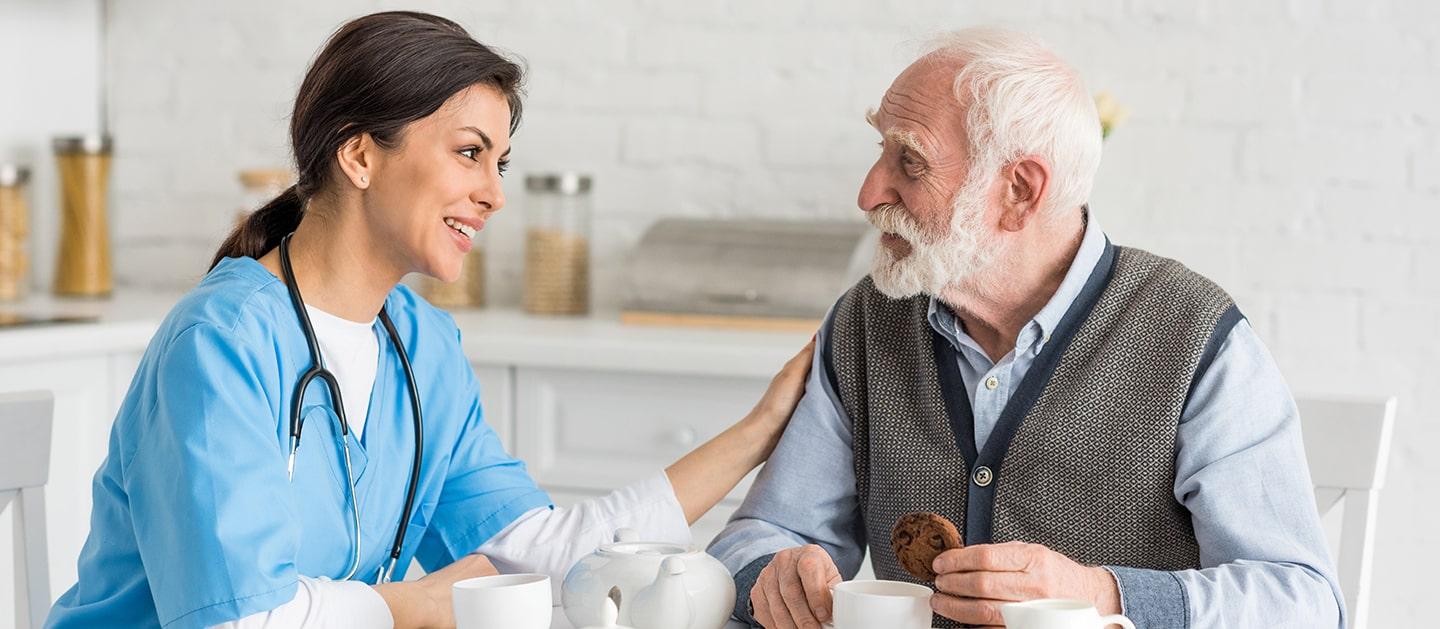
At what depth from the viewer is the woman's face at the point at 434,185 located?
1.50 metres

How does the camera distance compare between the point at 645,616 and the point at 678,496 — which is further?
the point at 678,496

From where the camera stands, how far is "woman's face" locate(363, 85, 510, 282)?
1.50 m

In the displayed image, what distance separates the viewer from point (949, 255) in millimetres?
1560

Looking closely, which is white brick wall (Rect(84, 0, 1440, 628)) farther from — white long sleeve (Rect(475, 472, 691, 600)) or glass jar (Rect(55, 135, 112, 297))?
white long sleeve (Rect(475, 472, 691, 600))

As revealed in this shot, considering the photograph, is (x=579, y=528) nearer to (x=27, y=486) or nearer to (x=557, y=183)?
(x=27, y=486)

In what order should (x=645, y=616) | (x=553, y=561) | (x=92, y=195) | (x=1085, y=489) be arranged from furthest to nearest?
(x=92, y=195) < (x=553, y=561) < (x=1085, y=489) < (x=645, y=616)

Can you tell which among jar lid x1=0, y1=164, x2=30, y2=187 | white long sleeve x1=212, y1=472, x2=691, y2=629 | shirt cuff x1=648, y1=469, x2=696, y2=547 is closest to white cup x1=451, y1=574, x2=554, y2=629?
white long sleeve x1=212, y1=472, x2=691, y2=629

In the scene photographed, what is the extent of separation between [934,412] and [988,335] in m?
0.12

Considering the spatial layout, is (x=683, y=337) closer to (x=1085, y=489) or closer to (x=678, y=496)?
(x=678, y=496)

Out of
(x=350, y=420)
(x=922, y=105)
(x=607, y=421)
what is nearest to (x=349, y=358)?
(x=350, y=420)

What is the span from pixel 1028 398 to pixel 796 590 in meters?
0.35

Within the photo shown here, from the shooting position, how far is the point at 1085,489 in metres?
1.47

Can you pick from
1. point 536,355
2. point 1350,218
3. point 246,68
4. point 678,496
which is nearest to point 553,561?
point 678,496

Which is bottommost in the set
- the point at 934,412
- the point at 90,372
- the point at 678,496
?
the point at 90,372
